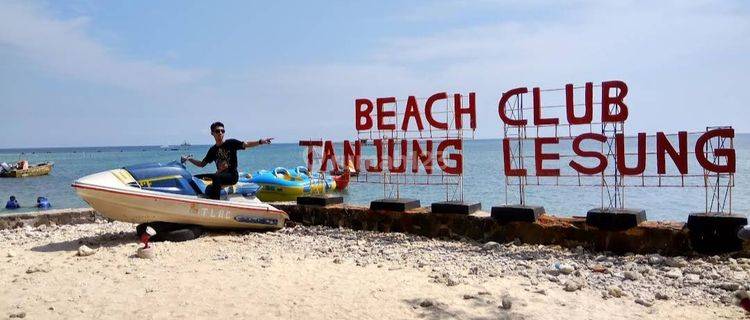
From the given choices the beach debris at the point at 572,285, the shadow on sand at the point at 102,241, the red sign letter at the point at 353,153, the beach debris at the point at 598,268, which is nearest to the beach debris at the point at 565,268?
the beach debris at the point at 598,268

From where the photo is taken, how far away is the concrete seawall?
7.72m

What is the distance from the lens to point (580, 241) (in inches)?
325

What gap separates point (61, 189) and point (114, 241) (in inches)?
1296

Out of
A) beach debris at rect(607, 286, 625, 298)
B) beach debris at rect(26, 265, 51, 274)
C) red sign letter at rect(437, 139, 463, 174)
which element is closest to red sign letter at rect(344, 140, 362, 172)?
red sign letter at rect(437, 139, 463, 174)

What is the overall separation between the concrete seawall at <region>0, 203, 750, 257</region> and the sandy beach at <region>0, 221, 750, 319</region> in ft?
0.89

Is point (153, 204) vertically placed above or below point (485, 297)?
above

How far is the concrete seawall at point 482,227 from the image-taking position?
304 inches

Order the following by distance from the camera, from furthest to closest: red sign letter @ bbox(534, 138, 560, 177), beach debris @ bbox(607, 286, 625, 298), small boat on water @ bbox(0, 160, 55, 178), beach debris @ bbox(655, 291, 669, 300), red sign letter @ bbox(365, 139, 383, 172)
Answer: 1. small boat on water @ bbox(0, 160, 55, 178)
2. red sign letter @ bbox(365, 139, 383, 172)
3. red sign letter @ bbox(534, 138, 560, 177)
4. beach debris @ bbox(607, 286, 625, 298)
5. beach debris @ bbox(655, 291, 669, 300)

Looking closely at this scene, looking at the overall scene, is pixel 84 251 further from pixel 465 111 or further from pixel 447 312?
pixel 465 111

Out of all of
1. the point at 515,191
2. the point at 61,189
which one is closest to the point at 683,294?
the point at 515,191

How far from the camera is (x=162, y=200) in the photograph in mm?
8625

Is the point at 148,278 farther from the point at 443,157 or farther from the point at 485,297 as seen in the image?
the point at 443,157

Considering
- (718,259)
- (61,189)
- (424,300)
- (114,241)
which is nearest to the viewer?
(424,300)

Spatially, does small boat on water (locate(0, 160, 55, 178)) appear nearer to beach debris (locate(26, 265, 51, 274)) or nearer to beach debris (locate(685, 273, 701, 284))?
beach debris (locate(26, 265, 51, 274))
